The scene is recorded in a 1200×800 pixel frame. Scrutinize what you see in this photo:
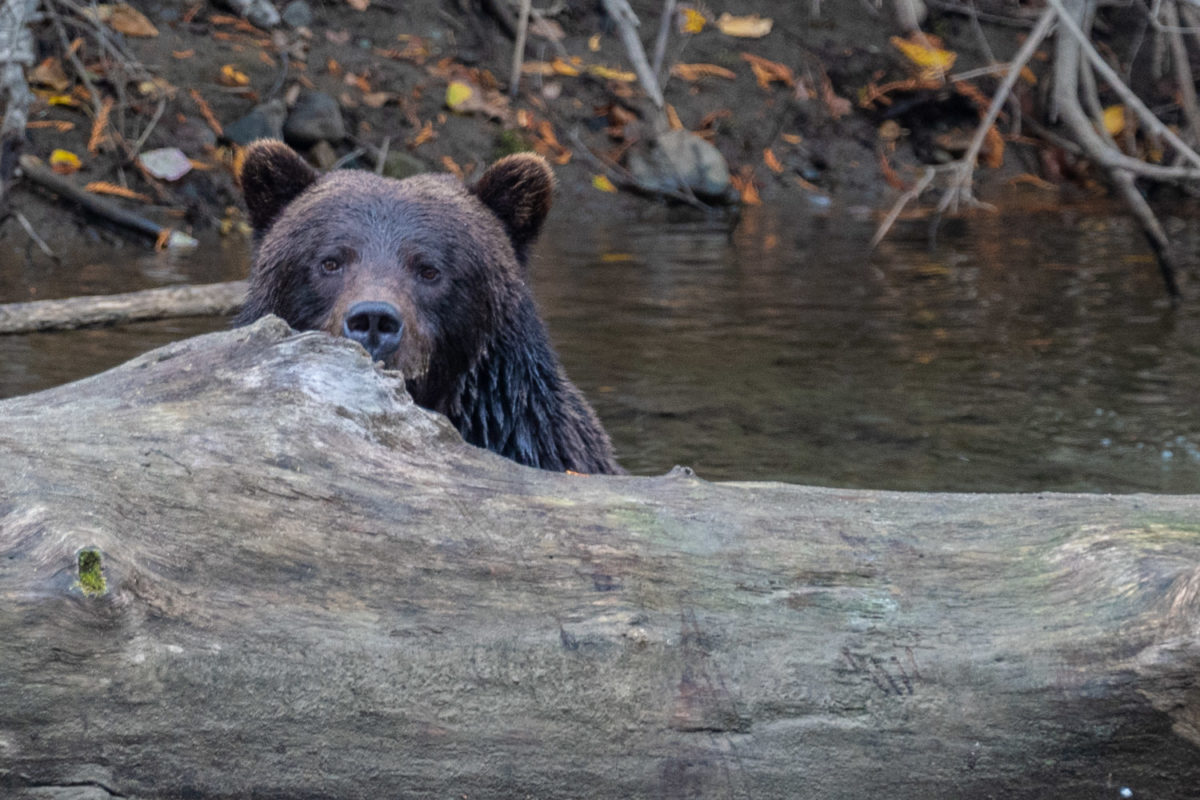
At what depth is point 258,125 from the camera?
547 inches

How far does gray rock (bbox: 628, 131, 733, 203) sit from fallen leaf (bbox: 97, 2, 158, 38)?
5.39m

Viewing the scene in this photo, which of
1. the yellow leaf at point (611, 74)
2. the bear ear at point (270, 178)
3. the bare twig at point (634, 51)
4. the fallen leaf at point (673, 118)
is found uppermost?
the bare twig at point (634, 51)

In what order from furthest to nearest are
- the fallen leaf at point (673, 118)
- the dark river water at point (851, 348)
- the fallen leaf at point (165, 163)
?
the fallen leaf at point (673, 118)
the fallen leaf at point (165, 163)
the dark river water at point (851, 348)

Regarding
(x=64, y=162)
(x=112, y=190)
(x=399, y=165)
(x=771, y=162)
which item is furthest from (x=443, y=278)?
(x=771, y=162)

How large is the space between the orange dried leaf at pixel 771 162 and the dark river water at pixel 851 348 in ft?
8.90

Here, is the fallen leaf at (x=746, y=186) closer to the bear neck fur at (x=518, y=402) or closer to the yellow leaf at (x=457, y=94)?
the yellow leaf at (x=457, y=94)

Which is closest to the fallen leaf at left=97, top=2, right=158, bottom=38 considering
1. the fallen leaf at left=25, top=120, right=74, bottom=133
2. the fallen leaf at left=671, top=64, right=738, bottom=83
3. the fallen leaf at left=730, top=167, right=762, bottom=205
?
the fallen leaf at left=25, top=120, right=74, bottom=133

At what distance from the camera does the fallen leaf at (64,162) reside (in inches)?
502

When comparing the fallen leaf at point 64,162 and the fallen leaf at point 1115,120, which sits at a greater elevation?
the fallen leaf at point 1115,120

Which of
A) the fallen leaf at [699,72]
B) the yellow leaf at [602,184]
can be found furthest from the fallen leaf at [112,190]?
the fallen leaf at [699,72]

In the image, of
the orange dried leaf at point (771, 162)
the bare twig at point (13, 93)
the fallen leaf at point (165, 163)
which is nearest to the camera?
the bare twig at point (13, 93)

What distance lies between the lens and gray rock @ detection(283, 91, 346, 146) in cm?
1402

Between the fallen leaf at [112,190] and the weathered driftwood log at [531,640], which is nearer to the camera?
the weathered driftwood log at [531,640]

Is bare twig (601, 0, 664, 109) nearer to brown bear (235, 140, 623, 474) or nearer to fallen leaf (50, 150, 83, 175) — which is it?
brown bear (235, 140, 623, 474)
